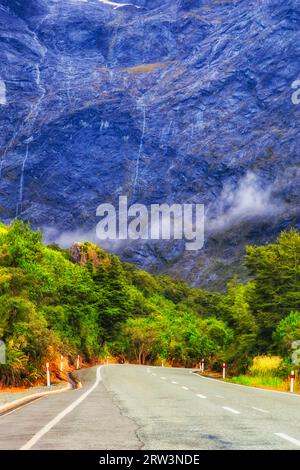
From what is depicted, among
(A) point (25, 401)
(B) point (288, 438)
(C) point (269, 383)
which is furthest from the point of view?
(C) point (269, 383)

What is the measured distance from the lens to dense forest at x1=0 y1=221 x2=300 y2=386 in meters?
24.7

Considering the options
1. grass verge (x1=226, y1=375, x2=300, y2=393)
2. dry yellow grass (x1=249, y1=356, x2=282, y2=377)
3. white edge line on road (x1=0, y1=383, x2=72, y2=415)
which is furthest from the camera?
dry yellow grass (x1=249, y1=356, x2=282, y2=377)

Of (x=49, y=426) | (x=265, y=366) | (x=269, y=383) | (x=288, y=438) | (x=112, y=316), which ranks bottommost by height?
(x=269, y=383)

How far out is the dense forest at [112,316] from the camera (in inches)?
971

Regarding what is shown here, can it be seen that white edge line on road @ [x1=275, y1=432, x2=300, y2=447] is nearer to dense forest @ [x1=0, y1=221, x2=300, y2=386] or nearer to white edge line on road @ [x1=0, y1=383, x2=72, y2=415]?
white edge line on road @ [x1=0, y1=383, x2=72, y2=415]

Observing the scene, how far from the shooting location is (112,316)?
6269 centimetres

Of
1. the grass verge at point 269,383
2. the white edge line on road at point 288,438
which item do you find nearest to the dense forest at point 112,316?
the grass verge at point 269,383

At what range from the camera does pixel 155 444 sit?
336 inches

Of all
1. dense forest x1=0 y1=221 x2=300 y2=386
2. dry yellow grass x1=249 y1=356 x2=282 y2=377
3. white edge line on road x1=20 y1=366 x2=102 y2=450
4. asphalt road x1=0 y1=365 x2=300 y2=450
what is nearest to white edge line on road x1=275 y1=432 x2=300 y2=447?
asphalt road x1=0 y1=365 x2=300 y2=450

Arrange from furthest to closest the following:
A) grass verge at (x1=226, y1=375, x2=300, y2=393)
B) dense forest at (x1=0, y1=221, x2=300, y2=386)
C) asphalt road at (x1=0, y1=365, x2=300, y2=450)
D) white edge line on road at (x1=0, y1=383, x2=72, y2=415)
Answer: grass verge at (x1=226, y1=375, x2=300, y2=393)
dense forest at (x1=0, y1=221, x2=300, y2=386)
white edge line on road at (x1=0, y1=383, x2=72, y2=415)
asphalt road at (x1=0, y1=365, x2=300, y2=450)

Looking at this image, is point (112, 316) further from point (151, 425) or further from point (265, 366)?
point (151, 425)

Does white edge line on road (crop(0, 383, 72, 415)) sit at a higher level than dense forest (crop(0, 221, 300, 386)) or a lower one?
lower

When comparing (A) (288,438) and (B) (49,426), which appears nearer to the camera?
(A) (288,438)

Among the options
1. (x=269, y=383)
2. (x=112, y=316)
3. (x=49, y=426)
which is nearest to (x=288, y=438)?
(x=49, y=426)
